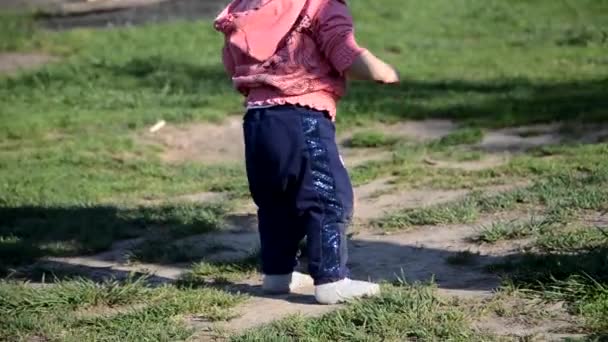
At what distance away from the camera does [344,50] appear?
4.48 metres

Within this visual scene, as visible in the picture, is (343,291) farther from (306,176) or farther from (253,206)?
(253,206)

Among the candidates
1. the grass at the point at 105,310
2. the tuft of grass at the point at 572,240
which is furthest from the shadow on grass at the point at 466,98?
the grass at the point at 105,310

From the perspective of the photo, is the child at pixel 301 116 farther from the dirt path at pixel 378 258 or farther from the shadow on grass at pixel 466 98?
the shadow on grass at pixel 466 98

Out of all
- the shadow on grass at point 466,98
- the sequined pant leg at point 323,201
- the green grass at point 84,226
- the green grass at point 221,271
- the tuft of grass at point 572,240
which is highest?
the sequined pant leg at point 323,201

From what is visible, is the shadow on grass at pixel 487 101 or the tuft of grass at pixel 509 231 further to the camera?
the shadow on grass at pixel 487 101

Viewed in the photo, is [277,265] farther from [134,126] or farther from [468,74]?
[468,74]

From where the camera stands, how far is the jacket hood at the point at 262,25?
4.58 metres

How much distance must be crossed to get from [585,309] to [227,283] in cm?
162

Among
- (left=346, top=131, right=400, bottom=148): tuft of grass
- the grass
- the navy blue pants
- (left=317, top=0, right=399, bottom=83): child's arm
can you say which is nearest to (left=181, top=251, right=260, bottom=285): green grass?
the grass

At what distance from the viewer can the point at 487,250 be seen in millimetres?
5227

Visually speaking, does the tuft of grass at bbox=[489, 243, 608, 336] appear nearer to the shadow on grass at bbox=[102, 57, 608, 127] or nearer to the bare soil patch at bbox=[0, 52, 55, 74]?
the shadow on grass at bbox=[102, 57, 608, 127]

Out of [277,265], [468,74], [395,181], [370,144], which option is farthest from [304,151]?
[468,74]

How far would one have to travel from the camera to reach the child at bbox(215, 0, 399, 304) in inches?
180

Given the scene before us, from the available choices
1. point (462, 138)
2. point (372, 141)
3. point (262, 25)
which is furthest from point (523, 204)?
point (372, 141)
